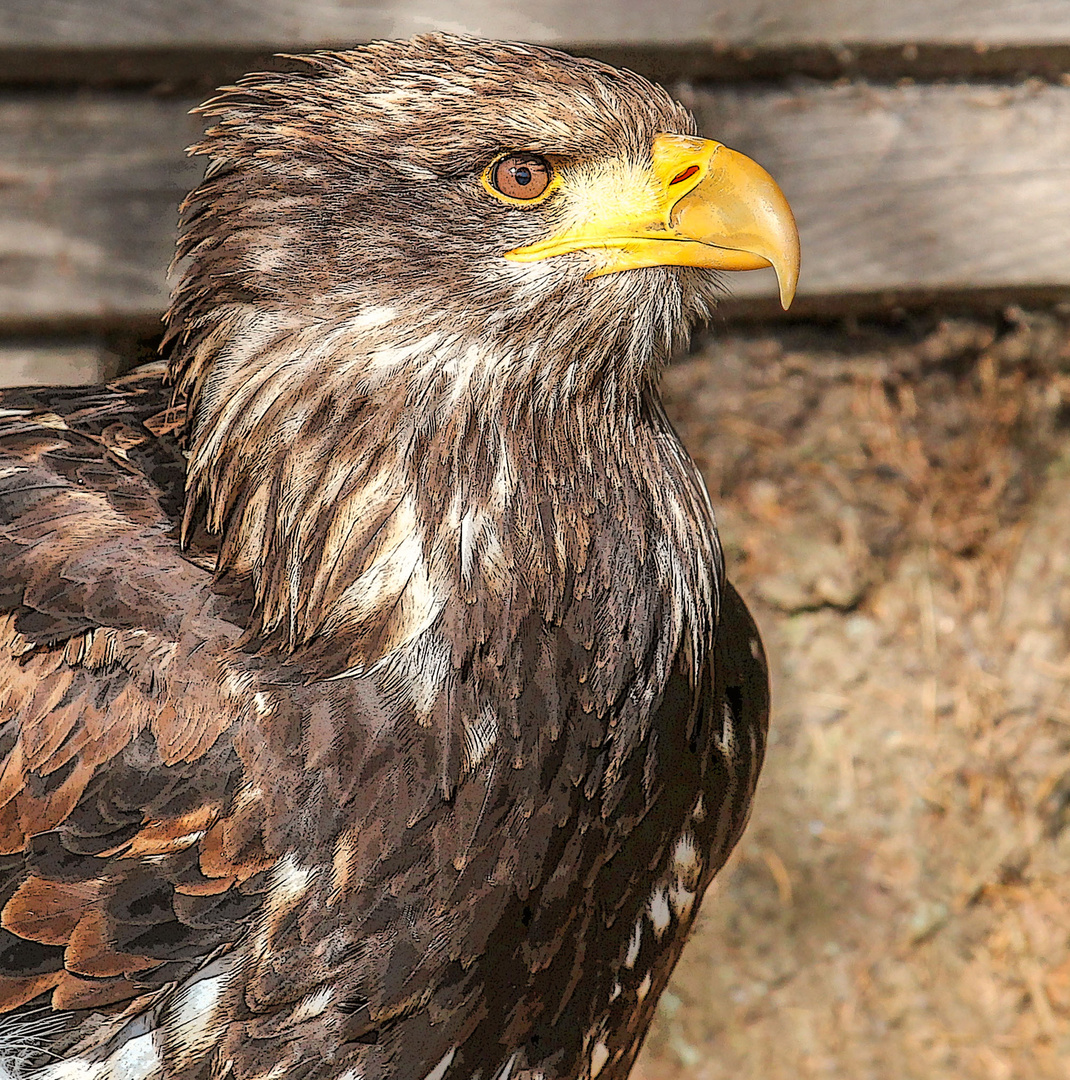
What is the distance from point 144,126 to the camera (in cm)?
250

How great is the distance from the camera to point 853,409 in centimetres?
331

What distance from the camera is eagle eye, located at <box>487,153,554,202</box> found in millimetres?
1356

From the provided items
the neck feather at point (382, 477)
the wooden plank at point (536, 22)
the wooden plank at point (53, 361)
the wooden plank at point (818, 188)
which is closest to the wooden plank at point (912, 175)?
the wooden plank at point (818, 188)

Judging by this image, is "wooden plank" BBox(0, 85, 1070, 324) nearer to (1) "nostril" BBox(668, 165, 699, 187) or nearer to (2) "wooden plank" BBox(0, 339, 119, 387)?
(2) "wooden plank" BBox(0, 339, 119, 387)

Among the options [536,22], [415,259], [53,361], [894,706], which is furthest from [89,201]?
[894,706]

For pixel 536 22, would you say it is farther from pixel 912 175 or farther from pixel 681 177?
pixel 681 177

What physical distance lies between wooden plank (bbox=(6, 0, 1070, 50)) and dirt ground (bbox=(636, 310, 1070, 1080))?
0.75m

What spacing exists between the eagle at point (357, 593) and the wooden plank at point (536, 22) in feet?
3.37

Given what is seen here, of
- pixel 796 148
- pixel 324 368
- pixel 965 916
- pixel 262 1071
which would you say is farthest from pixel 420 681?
pixel 965 916

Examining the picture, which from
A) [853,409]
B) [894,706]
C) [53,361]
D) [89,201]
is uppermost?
[89,201]

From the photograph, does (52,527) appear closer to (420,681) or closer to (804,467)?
(420,681)

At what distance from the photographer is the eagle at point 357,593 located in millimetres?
1332

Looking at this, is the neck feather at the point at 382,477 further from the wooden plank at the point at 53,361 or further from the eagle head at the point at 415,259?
the wooden plank at the point at 53,361

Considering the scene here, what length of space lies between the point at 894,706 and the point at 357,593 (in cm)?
208
